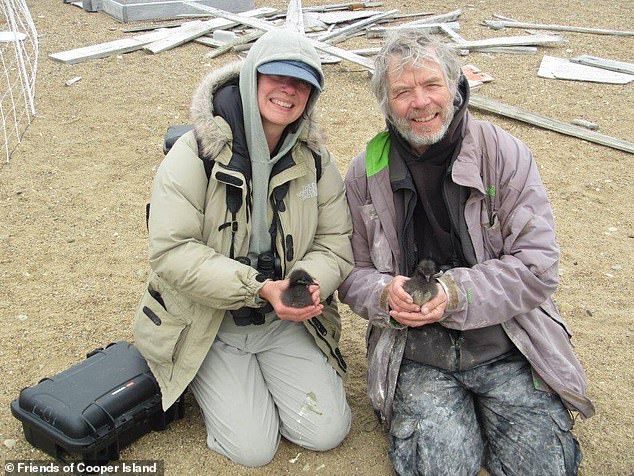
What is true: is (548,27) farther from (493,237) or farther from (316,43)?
(493,237)

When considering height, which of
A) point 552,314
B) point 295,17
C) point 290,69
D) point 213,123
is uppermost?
point 290,69

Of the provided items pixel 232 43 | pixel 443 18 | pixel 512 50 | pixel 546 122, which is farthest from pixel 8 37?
pixel 546 122

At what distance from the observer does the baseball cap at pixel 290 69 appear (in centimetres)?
324

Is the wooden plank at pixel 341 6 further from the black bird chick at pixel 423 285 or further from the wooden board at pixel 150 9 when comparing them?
the black bird chick at pixel 423 285

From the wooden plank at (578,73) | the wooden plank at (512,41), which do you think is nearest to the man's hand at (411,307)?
the wooden plank at (578,73)

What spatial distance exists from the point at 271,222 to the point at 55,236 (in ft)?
9.19

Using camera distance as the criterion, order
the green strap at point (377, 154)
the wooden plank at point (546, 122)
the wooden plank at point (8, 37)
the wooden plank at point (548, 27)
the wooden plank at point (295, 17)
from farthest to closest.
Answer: the wooden plank at point (548, 27)
the wooden plank at point (295, 17)
the wooden plank at point (8, 37)
the wooden plank at point (546, 122)
the green strap at point (377, 154)

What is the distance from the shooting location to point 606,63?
984 cm

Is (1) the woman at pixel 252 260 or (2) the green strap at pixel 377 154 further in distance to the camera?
(2) the green strap at pixel 377 154

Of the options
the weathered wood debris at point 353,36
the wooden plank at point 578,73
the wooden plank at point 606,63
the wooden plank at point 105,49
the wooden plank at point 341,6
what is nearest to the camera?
the weathered wood debris at point 353,36

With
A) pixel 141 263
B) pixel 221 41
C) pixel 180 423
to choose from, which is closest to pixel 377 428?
pixel 180 423

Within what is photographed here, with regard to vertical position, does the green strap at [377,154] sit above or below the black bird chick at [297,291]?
above

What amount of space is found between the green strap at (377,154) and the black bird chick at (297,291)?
0.64 m

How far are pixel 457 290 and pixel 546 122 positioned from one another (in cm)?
524
